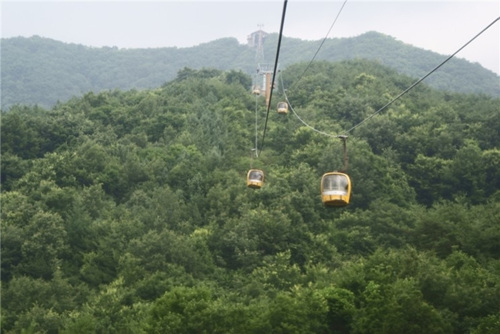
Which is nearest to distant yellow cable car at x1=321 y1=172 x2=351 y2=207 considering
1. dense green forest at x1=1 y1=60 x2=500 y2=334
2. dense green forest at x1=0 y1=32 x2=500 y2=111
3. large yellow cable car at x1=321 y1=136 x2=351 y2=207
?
large yellow cable car at x1=321 y1=136 x2=351 y2=207

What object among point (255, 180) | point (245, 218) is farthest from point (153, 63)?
point (255, 180)

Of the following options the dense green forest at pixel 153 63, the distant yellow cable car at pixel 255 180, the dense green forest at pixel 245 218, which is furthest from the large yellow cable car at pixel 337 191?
the dense green forest at pixel 153 63

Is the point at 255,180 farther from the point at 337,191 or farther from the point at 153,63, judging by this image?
the point at 153,63

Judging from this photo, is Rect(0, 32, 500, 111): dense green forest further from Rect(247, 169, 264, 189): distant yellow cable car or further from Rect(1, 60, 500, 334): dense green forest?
Rect(247, 169, 264, 189): distant yellow cable car

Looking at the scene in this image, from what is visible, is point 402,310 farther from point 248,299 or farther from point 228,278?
point 228,278

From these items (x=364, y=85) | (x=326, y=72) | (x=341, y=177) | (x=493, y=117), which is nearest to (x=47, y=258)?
(x=341, y=177)

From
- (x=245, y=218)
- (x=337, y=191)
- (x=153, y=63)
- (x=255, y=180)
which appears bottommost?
(x=245, y=218)
